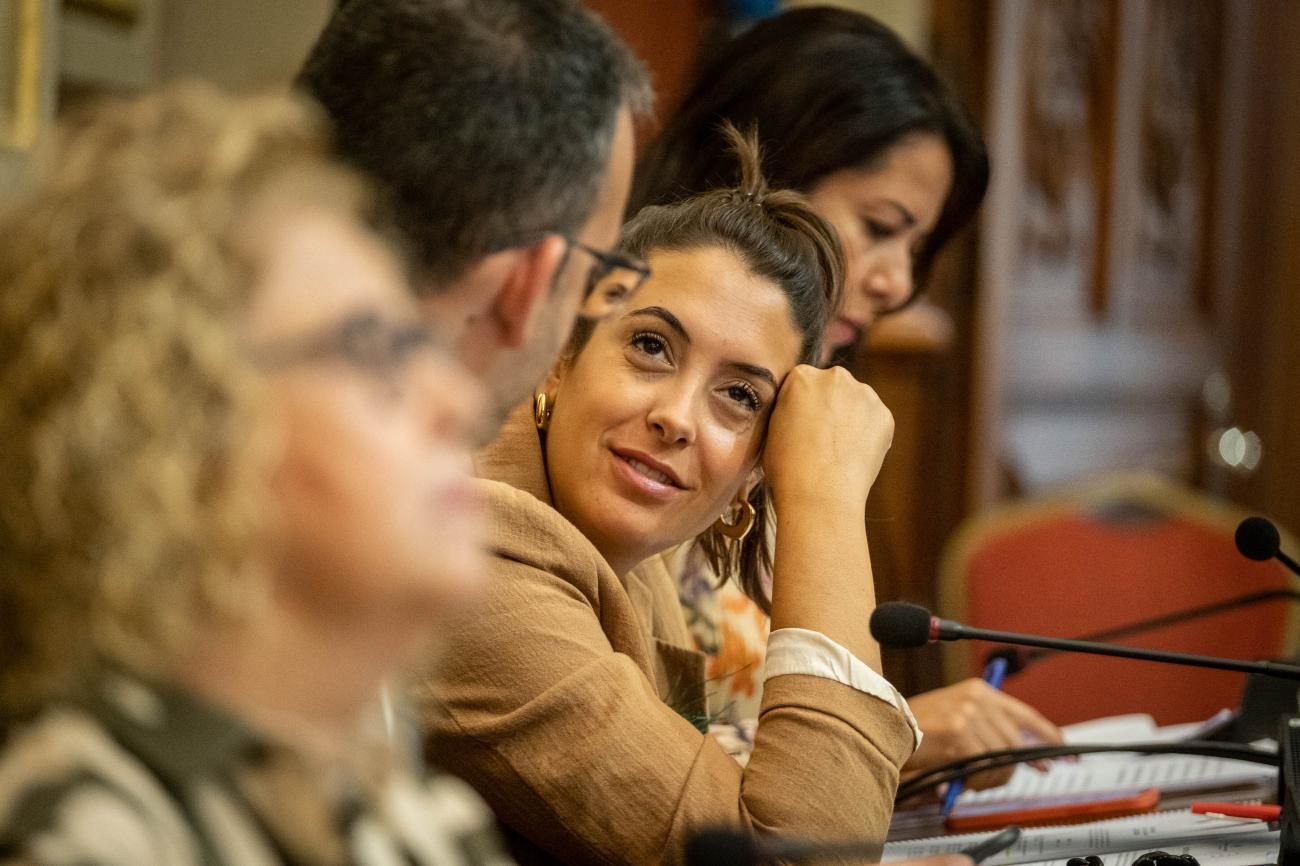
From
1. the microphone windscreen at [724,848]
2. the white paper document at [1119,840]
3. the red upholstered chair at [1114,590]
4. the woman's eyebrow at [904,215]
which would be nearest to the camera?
the microphone windscreen at [724,848]

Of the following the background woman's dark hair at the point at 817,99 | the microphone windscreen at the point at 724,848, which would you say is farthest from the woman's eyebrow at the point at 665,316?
the microphone windscreen at the point at 724,848

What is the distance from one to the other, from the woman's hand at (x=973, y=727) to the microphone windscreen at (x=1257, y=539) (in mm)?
343

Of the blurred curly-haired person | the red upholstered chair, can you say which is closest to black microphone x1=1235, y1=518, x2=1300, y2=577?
the blurred curly-haired person

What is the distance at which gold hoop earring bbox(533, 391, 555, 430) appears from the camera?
4.65 ft

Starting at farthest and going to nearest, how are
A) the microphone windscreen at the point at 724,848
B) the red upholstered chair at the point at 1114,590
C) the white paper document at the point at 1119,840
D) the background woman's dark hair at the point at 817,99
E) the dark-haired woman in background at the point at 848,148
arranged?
1. the red upholstered chair at the point at 1114,590
2. the background woman's dark hair at the point at 817,99
3. the dark-haired woman in background at the point at 848,148
4. the white paper document at the point at 1119,840
5. the microphone windscreen at the point at 724,848

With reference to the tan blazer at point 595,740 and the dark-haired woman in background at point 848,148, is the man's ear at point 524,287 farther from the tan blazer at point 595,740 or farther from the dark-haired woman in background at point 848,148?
the dark-haired woman in background at point 848,148

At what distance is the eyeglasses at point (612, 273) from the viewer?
3.20 ft

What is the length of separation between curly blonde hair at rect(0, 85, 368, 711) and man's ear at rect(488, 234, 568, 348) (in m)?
0.27

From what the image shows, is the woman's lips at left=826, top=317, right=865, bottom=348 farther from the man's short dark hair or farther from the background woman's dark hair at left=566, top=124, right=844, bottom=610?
the man's short dark hair

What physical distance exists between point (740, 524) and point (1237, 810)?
546mm

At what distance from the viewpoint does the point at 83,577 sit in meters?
0.63

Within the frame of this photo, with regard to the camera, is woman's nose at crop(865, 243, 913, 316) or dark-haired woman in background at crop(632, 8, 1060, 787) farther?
woman's nose at crop(865, 243, 913, 316)

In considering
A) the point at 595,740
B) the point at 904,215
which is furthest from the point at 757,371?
the point at 904,215

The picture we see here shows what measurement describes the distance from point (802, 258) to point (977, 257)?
2062 mm
